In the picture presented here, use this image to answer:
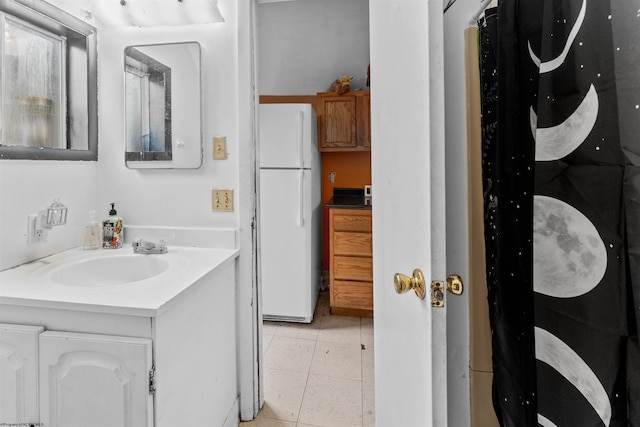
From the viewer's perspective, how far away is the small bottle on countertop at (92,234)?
1.49 metres

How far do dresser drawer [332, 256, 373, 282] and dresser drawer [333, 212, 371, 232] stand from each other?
25 cm

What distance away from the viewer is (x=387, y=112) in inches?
37.9

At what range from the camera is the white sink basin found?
130 cm

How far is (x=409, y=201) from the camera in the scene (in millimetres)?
781

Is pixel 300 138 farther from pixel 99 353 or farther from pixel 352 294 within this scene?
pixel 99 353

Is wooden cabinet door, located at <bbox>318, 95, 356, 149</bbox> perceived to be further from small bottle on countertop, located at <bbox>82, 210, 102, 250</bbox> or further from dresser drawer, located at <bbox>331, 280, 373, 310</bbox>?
small bottle on countertop, located at <bbox>82, 210, 102, 250</bbox>

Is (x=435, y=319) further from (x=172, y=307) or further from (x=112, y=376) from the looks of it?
(x=112, y=376)

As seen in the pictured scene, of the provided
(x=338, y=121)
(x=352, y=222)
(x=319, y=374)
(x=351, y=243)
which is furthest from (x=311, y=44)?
(x=319, y=374)

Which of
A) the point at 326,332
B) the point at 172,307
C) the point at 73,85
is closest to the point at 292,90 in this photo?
the point at 73,85

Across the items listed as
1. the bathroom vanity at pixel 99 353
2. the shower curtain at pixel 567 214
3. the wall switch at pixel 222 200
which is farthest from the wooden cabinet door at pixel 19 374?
the shower curtain at pixel 567 214

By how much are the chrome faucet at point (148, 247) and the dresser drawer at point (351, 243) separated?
5.03ft

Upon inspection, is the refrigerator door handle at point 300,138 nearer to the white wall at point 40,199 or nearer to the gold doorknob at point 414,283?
the white wall at point 40,199

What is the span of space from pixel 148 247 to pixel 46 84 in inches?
33.3

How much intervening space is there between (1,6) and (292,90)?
252 centimetres
